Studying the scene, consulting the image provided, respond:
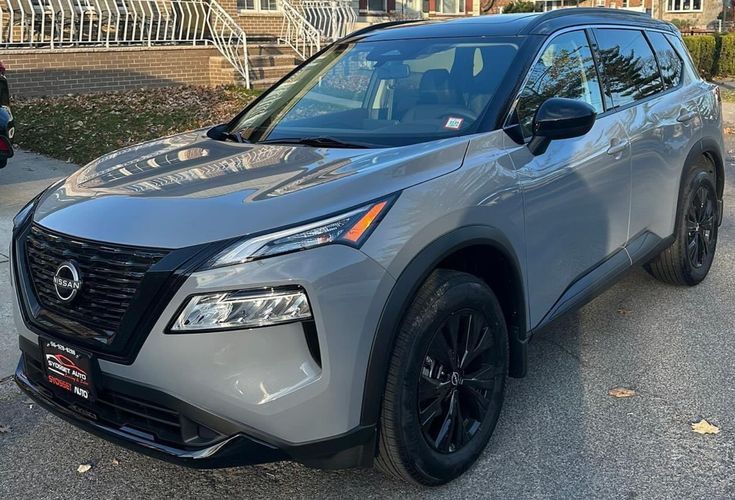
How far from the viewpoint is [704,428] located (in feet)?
11.3

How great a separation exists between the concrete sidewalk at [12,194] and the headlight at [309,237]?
90.7 inches

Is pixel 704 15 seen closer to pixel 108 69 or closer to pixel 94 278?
pixel 108 69

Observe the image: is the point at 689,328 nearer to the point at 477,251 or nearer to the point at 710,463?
the point at 710,463

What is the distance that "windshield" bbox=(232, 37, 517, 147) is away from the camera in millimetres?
3410

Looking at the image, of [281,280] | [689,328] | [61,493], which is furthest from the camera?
[689,328]

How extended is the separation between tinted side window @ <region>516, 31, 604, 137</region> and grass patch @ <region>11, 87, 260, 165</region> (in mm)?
6578

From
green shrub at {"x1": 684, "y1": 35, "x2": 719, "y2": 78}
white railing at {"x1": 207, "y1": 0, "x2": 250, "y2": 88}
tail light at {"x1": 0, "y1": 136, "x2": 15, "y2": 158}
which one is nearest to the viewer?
tail light at {"x1": 0, "y1": 136, "x2": 15, "y2": 158}

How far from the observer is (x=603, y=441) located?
3332 millimetres

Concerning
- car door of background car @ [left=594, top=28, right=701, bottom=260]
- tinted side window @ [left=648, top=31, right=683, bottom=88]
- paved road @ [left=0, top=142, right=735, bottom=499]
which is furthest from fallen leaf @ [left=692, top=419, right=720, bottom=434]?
tinted side window @ [left=648, top=31, right=683, bottom=88]

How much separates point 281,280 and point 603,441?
1769mm

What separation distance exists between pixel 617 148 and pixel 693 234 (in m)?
1.49

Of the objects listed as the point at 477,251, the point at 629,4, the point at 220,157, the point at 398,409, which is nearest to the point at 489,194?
the point at 477,251

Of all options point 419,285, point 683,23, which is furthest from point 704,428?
point 683,23

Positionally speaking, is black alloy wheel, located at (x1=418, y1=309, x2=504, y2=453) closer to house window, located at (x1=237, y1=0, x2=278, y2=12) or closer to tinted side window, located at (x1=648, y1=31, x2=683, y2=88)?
tinted side window, located at (x1=648, y1=31, x2=683, y2=88)
